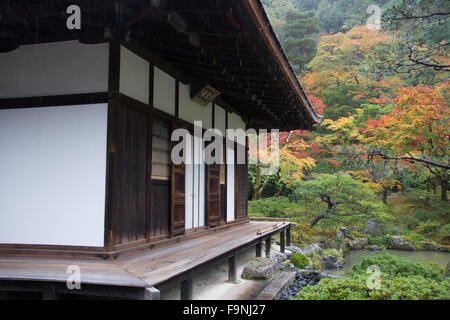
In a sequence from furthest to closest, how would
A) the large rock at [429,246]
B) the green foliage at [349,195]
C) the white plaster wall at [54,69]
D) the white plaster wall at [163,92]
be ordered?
the large rock at [429,246] → the green foliage at [349,195] → the white plaster wall at [163,92] → the white plaster wall at [54,69]

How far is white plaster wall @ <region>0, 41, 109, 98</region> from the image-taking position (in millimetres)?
4559

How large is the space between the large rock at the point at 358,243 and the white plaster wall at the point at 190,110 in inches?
395

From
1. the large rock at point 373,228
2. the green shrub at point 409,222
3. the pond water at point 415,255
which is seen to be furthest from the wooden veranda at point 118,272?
the green shrub at point 409,222

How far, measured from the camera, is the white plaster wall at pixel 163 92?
18.3ft

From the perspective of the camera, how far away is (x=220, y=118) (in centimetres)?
851

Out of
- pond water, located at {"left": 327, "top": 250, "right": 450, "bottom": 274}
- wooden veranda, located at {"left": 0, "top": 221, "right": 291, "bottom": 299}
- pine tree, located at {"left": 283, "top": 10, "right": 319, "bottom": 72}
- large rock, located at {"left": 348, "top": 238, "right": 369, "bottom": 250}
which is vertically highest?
pine tree, located at {"left": 283, "top": 10, "right": 319, "bottom": 72}

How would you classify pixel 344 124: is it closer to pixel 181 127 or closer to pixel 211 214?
pixel 211 214

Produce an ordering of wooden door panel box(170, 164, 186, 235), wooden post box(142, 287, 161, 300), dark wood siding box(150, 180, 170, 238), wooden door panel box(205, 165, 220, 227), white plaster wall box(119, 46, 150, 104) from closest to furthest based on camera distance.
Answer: wooden post box(142, 287, 161, 300) → white plaster wall box(119, 46, 150, 104) → dark wood siding box(150, 180, 170, 238) → wooden door panel box(170, 164, 186, 235) → wooden door panel box(205, 165, 220, 227)

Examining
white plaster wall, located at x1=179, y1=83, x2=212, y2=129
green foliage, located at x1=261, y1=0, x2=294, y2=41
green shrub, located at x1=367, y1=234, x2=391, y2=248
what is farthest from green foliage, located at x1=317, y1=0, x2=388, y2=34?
white plaster wall, located at x1=179, y1=83, x2=212, y2=129

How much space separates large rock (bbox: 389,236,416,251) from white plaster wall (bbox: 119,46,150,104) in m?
13.5

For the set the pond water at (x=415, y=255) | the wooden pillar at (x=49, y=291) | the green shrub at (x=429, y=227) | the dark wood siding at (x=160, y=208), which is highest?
the dark wood siding at (x=160, y=208)

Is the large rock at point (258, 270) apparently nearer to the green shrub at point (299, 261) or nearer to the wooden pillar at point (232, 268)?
the wooden pillar at point (232, 268)

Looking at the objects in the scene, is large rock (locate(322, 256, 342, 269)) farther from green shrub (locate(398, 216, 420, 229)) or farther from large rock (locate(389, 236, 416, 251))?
green shrub (locate(398, 216, 420, 229))

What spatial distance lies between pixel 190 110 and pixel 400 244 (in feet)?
40.2
